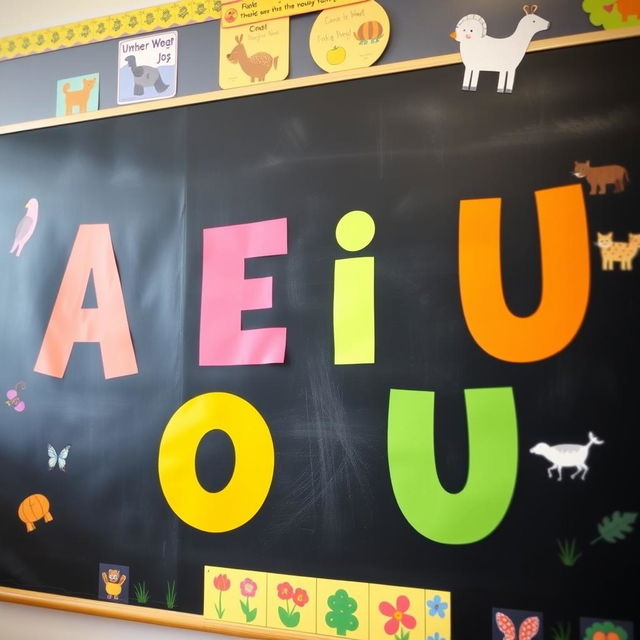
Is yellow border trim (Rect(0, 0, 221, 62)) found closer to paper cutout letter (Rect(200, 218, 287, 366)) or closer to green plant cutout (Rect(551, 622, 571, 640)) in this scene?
paper cutout letter (Rect(200, 218, 287, 366))

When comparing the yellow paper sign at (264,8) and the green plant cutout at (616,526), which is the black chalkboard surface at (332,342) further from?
the yellow paper sign at (264,8)

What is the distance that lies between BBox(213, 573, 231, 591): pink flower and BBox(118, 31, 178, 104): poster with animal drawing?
4.34 ft

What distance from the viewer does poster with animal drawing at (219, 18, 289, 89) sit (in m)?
1.79

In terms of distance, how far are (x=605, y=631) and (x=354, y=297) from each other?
3.01 feet

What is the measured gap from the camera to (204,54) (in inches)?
73.8

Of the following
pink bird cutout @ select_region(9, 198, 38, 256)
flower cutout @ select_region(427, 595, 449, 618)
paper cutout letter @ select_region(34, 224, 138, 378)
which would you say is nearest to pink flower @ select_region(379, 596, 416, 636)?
flower cutout @ select_region(427, 595, 449, 618)

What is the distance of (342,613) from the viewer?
5.26 feet

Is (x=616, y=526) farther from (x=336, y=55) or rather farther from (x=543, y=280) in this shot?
(x=336, y=55)

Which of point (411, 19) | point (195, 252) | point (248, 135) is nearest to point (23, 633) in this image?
point (195, 252)

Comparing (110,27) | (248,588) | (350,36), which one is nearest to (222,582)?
(248,588)

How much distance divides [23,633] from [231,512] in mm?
783

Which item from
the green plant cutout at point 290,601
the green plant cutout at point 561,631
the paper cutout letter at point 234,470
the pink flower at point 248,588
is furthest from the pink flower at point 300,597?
the green plant cutout at point 561,631

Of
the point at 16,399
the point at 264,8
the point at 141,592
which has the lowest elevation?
the point at 141,592

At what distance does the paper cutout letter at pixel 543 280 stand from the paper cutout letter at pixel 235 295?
1.58 ft
